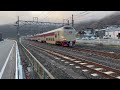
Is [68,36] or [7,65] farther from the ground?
[68,36]

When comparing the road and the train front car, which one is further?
the train front car

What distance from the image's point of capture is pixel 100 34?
12494cm

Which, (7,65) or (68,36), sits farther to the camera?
(68,36)

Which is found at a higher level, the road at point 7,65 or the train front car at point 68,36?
the train front car at point 68,36

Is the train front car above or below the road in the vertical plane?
above

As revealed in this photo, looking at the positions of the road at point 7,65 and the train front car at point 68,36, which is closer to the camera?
the road at point 7,65
